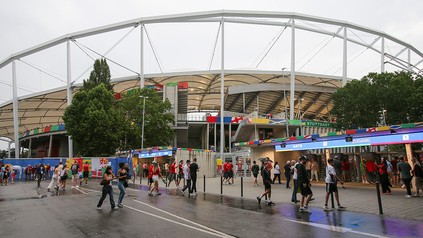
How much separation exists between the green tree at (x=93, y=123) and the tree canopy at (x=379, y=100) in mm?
28788

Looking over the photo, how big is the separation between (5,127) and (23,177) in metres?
70.6

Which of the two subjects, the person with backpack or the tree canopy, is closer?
the person with backpack

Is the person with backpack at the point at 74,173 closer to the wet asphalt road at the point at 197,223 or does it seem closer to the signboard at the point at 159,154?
the signboard at the point at 159,154

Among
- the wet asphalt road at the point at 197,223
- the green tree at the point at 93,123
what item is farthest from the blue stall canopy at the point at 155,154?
the wet asphalt road at the point at 197,223

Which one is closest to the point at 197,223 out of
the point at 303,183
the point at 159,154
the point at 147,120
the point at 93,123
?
the point at 303,183

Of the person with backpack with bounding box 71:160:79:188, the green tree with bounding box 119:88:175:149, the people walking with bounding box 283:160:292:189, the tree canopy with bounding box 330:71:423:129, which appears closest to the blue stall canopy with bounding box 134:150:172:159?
the green tree with bounding box 119:88:175:149

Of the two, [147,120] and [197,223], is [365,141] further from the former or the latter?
[147,120]

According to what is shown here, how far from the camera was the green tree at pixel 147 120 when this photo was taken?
4334 cm

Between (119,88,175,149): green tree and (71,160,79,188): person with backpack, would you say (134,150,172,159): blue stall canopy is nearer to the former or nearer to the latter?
(119,88,175,149): green tree

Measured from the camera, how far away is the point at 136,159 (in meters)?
38.9

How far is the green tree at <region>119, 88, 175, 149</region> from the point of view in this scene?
1706 inches

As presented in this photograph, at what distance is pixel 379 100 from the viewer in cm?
3888

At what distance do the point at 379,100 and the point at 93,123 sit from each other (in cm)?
3341

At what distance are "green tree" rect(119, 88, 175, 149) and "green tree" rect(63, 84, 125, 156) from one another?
2.94 meters
